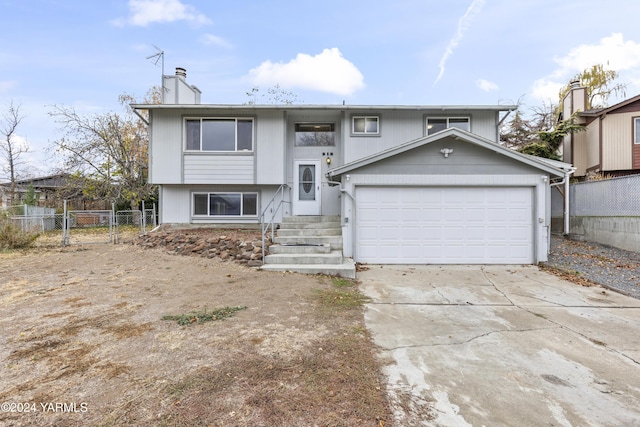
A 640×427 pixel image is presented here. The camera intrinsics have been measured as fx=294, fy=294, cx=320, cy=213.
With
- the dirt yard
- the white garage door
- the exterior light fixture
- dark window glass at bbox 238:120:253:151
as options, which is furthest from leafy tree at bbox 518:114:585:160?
the dirt yard

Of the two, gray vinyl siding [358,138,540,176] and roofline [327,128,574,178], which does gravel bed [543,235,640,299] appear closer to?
roofline [327,128,574,178]

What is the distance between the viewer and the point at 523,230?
798cm

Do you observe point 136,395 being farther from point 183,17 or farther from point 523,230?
point 183,17

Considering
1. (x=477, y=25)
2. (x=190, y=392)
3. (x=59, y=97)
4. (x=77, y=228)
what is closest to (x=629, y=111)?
(x=477, y=25)

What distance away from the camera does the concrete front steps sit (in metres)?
6.83

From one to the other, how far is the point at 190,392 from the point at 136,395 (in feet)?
1.34

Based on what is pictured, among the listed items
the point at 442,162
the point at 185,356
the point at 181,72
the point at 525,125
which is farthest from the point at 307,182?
the point at 525,125

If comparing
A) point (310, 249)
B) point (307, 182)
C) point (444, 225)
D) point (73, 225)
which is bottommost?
point (310, 249)

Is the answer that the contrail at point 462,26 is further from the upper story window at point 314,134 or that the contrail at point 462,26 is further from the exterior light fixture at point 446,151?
the upper story window at point 314,134

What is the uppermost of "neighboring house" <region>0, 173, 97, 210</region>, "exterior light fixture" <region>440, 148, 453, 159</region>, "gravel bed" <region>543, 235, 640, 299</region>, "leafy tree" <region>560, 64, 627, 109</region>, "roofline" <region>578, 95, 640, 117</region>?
"leafy tree" <region>560, 64, 627, 109</region>

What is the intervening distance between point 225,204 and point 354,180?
Answer: 539cm

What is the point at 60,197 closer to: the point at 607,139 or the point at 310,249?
the point at 310,249

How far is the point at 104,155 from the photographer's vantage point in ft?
56.0

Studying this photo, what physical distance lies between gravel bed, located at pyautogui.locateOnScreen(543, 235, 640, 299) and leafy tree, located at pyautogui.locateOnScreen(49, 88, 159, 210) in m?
19.5
